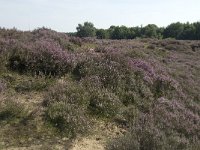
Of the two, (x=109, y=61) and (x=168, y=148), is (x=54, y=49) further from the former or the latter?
(x=168, y=148)

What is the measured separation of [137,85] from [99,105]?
2951 mm

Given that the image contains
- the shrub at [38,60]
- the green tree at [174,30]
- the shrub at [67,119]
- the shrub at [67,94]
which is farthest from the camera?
the green tree at [174,30]

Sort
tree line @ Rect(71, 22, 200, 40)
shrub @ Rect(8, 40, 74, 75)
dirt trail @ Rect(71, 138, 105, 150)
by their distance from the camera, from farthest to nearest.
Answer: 1. tree line @ Rect(71, 22, 200, 40)
2. shrub @ Rect(8, 40, 74, 75)
3. dirt trail @ Rect(71, 138, 105, 150)

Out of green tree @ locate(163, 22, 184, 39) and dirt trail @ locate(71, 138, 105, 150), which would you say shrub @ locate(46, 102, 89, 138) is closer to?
dirt trail @ locate(71, 138, 105, 150)

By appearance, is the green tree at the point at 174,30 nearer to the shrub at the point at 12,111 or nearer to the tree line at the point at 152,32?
the tree line at the point at 152,32

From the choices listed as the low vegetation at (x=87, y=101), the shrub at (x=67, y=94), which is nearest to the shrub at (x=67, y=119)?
the low vegetation at (x=87, y=101)

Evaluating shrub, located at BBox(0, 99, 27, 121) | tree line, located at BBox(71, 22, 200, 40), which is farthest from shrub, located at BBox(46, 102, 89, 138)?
tree line, located at BBox(71, 22, 200, 40)

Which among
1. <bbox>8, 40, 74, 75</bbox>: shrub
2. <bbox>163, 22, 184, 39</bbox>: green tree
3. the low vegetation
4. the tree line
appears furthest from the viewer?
<bbox>163, 22, 184, 39</bbox>: green tree

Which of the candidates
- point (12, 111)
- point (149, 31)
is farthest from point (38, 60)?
point (149, 31)

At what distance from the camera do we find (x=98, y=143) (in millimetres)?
9062

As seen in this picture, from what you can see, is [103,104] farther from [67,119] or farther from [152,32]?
[152,32]

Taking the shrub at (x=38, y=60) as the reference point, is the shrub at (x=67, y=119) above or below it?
below

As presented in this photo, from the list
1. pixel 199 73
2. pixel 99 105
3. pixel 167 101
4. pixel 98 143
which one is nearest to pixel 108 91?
pixel 99 105

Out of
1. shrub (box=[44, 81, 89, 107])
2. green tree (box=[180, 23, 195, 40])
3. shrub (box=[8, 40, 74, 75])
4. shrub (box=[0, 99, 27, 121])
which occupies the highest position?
shrub (box=[8, 40, 74, 75])
